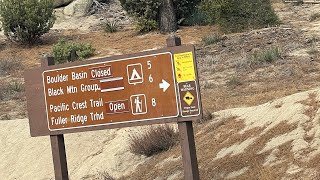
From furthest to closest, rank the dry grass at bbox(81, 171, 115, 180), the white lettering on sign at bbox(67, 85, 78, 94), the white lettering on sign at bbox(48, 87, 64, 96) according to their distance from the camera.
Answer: the dry grass at bbox(81, 171, 115, 180), the white lettering on sign at bbox(48, 87, 64, 96), the white lettering on sign at bbox(67, 85, 78, 94)

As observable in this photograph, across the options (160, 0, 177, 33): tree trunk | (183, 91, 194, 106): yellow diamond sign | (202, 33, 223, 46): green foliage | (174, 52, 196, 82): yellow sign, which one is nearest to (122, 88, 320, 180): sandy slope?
(183, 91, 194, 106): yellow diamond sign

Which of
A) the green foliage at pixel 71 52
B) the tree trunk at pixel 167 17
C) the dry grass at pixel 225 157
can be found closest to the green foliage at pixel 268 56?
the dry grass at pixel 225 157

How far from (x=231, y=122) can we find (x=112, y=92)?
349 cm

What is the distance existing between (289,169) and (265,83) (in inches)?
324

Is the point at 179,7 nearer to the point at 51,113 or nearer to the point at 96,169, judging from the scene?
the point at 96,169

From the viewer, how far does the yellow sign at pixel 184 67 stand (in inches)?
302

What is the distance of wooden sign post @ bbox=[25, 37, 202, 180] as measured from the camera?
307 inches

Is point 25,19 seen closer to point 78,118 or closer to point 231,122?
point 231,122

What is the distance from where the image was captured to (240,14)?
25766 millimetres

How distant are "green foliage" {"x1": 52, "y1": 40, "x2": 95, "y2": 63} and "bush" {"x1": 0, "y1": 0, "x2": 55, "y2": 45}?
3128 mm

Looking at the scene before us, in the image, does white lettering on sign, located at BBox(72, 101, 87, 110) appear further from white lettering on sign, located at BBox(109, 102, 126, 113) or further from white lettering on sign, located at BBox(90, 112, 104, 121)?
white lettering on sign, located at BBox(109, 102, 126, 113)

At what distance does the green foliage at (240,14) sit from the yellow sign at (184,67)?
17.7 m

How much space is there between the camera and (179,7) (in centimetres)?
2812

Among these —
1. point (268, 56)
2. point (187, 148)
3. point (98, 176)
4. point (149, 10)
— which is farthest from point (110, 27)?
point (187, 148)
